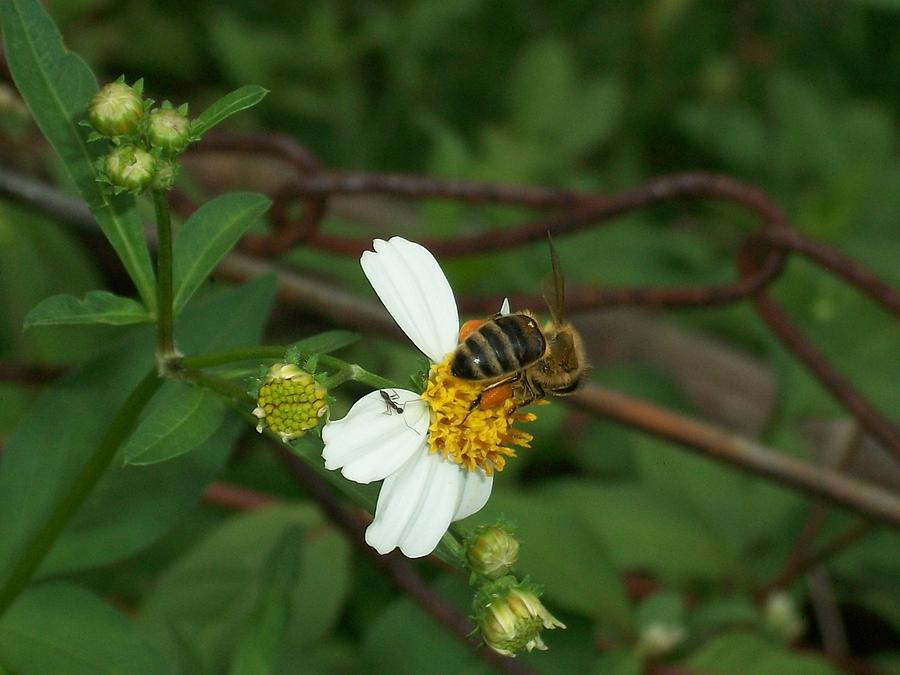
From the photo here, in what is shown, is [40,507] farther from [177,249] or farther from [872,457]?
[872,457]

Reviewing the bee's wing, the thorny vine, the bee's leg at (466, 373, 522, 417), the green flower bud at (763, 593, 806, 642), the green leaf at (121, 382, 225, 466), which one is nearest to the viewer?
the green leaf at (121, 382, 225, 466)

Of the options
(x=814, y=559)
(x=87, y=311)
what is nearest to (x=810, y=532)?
(x=814, y=559)

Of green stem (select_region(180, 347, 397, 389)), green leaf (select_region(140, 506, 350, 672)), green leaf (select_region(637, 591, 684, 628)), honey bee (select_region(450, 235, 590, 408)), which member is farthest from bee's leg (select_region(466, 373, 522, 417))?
green leaf (select_region(637, 591, 684, 628))

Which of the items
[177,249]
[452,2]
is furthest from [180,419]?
[452,2]

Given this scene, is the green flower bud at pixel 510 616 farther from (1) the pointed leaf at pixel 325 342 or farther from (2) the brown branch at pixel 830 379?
(2) the brown branch at pixel 830 379

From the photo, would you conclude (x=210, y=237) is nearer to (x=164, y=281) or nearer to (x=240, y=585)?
(x=164, y=281)

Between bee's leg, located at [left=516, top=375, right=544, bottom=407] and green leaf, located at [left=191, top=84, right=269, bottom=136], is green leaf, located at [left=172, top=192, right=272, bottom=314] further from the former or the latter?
bee's leg, located at [left=516, top=375, right=544, bottom=407]
